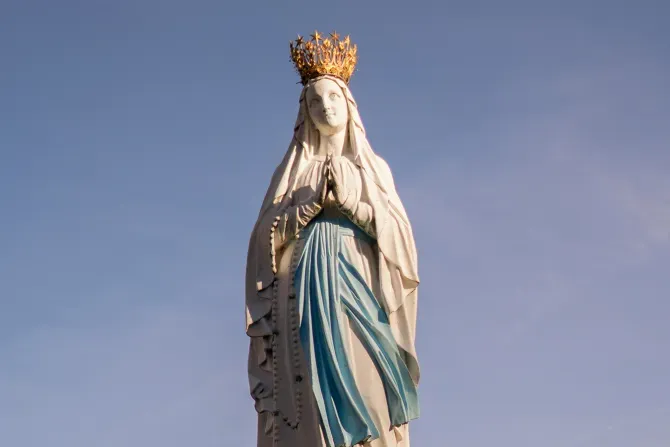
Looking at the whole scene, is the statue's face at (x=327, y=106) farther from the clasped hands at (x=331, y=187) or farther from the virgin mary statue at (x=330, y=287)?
the clasped hands at (x=331, y=187)

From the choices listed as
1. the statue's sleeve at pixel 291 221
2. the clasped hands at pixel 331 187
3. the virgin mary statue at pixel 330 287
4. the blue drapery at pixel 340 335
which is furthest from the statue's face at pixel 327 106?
the blue drapery at pixel 340 335

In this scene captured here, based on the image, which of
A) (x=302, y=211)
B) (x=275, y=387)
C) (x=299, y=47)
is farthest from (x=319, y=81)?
(x=275, y=387)

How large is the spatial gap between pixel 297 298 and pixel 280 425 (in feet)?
3.96

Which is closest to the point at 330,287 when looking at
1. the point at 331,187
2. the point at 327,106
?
the point at 331,187

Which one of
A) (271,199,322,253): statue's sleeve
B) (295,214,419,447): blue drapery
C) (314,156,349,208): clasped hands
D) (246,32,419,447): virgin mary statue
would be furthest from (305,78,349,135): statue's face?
(295,214,419,447): blue drapery

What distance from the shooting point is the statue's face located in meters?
12.5

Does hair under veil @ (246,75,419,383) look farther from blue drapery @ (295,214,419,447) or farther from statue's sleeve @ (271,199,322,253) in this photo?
blue drapery @ (295,214,419,447)

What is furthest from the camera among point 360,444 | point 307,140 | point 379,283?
point 307,140

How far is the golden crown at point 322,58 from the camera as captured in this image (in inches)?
501

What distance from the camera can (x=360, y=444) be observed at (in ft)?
36.2

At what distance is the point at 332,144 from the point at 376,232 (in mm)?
1286

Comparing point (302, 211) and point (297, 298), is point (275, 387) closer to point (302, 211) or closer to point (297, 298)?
point (297, 298)

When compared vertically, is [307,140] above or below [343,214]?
above

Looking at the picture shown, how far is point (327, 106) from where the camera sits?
40.8ft
